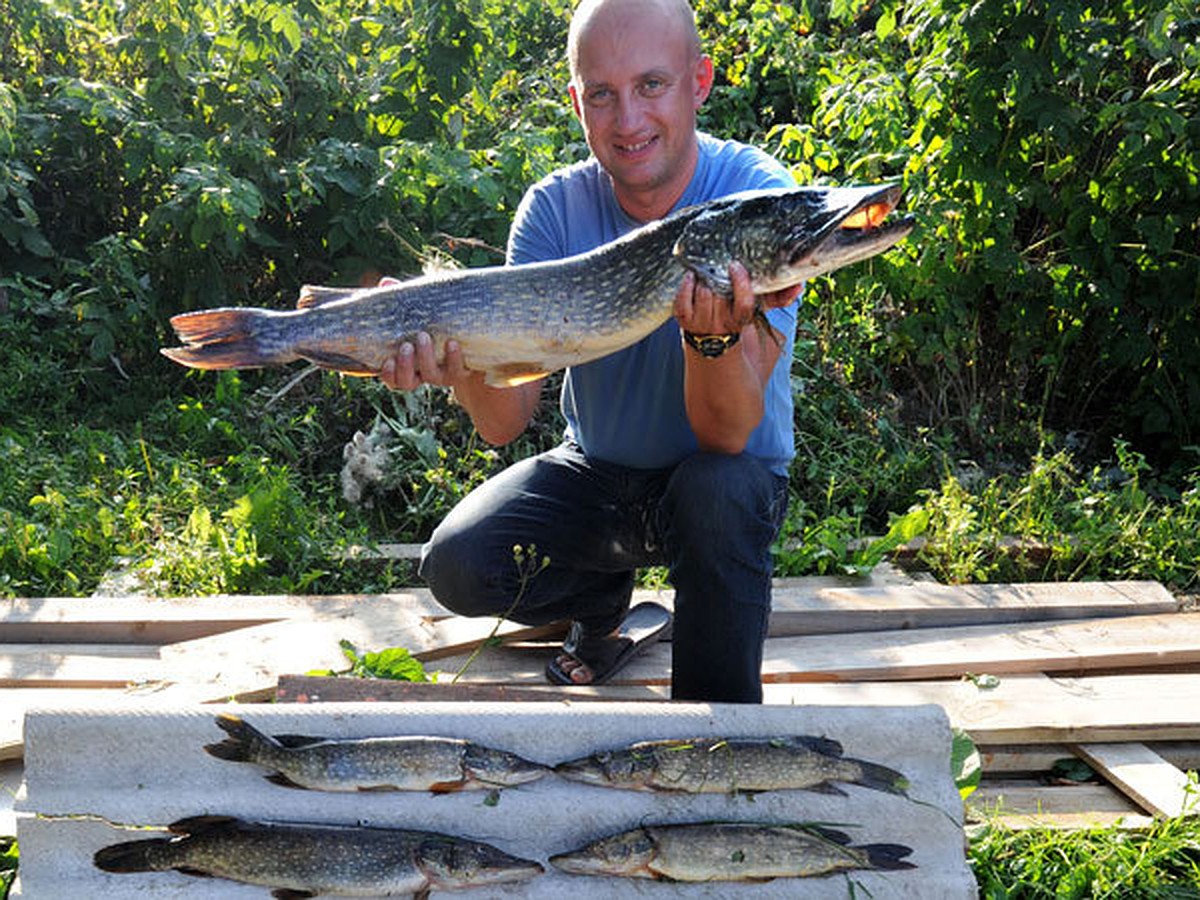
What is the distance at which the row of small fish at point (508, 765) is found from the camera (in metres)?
2.67

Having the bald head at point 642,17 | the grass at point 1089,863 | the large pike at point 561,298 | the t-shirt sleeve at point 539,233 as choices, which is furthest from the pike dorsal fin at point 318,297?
the grass at point 1089,863

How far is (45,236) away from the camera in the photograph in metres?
6.80

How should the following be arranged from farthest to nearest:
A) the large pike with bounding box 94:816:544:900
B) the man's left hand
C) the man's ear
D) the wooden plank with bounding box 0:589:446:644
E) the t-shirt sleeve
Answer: the wooden plank with bounding box 0:589:446:644 → the t-shirt sleeve → the man's ear → the man's left hand → the large pike with bounding box 94:816:544:900

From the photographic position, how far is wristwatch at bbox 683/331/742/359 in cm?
294

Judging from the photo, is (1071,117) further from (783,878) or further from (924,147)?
(783,878)

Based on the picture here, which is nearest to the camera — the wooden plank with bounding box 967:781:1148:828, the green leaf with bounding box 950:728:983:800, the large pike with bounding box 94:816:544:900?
the large pike with bounding box 94:816:544:900

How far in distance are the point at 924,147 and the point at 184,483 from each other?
362 centimetres

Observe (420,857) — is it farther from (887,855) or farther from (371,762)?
(887,855)

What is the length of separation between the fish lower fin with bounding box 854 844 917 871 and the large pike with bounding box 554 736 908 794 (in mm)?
123

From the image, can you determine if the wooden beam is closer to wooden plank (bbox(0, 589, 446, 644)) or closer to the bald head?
wooden plank (bbox(0, 589, 446, 644))

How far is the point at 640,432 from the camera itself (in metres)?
3.48

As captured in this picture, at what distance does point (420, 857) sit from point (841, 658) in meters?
1.77

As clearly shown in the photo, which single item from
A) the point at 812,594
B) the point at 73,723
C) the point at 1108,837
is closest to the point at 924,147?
the point at 812,594

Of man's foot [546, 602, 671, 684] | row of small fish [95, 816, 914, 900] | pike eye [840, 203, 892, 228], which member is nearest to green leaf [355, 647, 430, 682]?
man's foot [546, 602, 671, 684]
